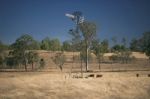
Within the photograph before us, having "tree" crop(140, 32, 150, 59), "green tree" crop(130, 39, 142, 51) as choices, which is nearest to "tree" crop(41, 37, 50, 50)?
"green tree" crop(130, 39, 142, 51)

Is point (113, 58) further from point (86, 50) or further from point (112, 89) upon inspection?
point (112, 89)

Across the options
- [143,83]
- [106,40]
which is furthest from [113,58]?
[143,83]

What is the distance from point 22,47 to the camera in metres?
55.6

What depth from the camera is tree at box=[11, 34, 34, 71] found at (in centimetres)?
5540

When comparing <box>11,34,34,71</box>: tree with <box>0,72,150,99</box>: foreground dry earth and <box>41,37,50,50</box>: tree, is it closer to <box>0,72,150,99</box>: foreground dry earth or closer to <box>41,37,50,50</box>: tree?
<box>0,72,150,99</box>: foreground dry earth

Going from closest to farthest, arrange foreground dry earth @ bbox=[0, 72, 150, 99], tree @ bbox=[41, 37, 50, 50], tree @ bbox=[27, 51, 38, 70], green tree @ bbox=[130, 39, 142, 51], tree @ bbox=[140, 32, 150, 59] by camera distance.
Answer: foreground dry earth @ bbox=[0, 72, 150, 99]
tree @ bbox=[27, 51, 38, 70]
tree @ bbox=[140, 32, 150, 59]
green tree @ bbox=[130, 39, 142, 51]
tree @ bbox=[41, 37, 50, 50]

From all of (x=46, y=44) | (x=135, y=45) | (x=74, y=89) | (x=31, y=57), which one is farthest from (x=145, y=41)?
(x=46, y=44)

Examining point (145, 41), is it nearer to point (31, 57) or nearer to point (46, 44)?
point (31, 57)

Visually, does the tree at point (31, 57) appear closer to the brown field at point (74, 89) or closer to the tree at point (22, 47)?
the tree at point (22, 47)

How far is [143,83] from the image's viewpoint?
36656 millimetres

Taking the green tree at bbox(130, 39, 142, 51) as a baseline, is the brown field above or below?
below

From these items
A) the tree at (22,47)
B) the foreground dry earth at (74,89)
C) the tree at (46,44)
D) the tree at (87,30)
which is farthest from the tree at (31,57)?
the tree at (46,44)

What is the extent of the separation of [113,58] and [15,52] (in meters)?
33.1

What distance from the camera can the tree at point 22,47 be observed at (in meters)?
55.4
